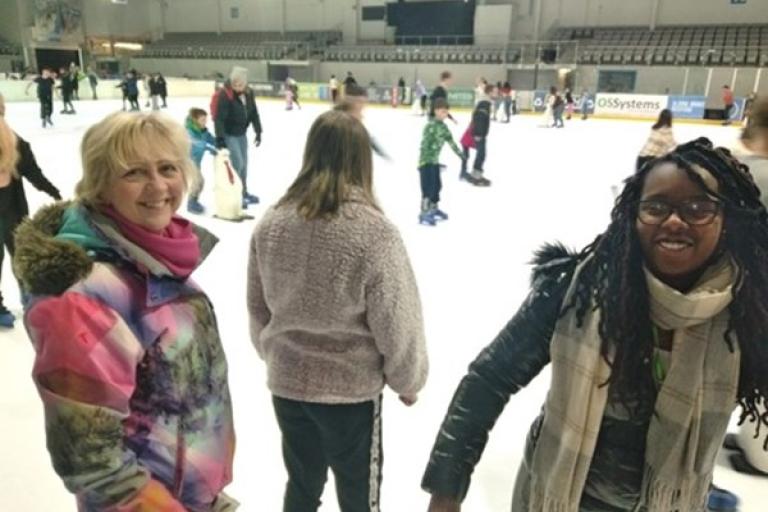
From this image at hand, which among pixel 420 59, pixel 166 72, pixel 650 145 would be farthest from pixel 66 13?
pixel 650 145

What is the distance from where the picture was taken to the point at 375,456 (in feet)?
5.38

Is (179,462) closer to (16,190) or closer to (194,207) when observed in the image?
(16,190)

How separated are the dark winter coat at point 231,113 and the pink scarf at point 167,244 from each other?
4994mm

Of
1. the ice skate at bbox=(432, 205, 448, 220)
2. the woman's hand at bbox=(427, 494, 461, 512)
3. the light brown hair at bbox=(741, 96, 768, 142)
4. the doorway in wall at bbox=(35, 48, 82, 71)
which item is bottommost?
the ice skate at bbox=(432, 205, 448, 220)

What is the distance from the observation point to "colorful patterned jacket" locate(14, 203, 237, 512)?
91cm

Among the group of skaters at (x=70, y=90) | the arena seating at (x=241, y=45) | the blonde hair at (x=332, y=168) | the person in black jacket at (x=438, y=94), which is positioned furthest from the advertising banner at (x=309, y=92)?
the blonde hair at (x=332, y=168)

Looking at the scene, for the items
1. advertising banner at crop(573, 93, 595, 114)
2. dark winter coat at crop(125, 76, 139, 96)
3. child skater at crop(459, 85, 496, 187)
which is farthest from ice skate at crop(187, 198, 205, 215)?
advertising banner at crop(573, 93, 595, 114)

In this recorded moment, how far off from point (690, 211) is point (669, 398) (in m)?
0.32

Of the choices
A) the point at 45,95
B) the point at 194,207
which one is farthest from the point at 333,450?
the point at 45,95

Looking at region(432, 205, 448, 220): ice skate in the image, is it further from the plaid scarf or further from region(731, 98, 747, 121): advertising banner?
region(731, 98, 747, 121): advertising banner

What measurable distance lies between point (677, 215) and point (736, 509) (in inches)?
66.5

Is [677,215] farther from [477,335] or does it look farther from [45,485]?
[477,335]

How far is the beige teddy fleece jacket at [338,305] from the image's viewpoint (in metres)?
1.43

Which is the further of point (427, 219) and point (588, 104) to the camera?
point (588, 104)
